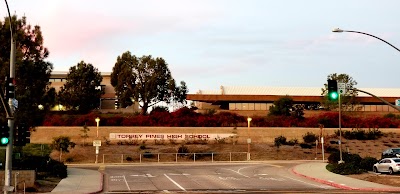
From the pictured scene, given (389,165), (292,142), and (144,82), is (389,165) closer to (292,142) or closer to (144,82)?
(292,142)

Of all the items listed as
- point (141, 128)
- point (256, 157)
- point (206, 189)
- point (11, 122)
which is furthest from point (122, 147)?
point (11, 122)

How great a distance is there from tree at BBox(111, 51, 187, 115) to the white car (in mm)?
51015

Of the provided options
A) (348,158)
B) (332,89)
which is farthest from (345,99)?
(332,89)

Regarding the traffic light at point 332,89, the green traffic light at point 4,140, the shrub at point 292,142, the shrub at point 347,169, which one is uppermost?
the traffic light at point 332,89

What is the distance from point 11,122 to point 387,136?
68.1 m

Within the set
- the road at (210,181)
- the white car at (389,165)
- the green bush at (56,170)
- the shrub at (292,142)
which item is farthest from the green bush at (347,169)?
the shrub at (292,142)

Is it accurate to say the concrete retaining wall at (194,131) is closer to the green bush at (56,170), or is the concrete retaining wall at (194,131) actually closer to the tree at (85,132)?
the tree at (85,132)

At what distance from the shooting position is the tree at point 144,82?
3526 inches

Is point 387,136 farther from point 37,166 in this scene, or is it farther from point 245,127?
point 37,166

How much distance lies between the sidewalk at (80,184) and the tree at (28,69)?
18.4 feet

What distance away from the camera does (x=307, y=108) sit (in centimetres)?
11419

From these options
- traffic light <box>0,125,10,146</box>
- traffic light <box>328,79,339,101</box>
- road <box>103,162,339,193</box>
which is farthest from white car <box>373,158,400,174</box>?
traffic light <box>0,125,10,146</box>

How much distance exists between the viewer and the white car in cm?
4115

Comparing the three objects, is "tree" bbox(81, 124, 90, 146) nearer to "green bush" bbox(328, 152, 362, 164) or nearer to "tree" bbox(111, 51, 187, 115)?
"tree" bbox(111, 51, 187, 115)
